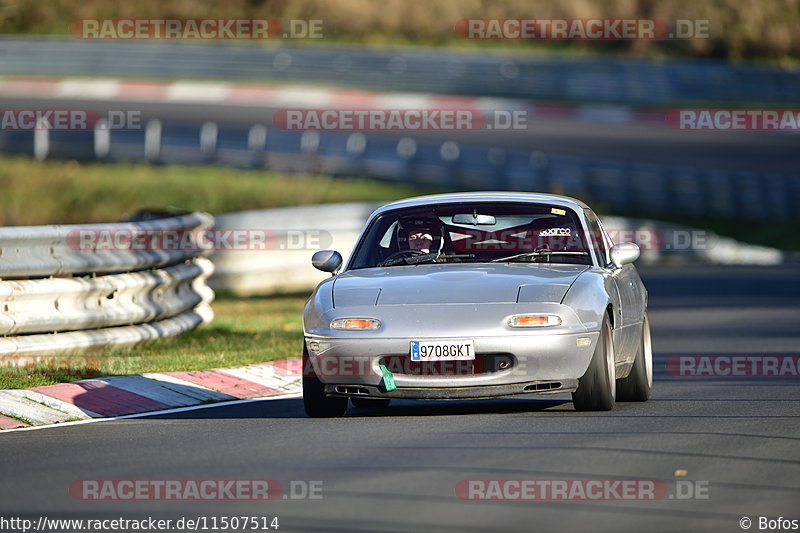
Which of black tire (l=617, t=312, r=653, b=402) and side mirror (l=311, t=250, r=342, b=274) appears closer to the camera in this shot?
side mirror (l=311, t=250, r=342, b=274)

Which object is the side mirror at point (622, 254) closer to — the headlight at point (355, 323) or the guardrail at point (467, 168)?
the headlight at point (355, 323)

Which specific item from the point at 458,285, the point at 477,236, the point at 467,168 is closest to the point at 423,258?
the point at 477,236

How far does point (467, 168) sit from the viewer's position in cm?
3472

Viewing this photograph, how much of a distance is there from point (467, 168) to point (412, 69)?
13.5m

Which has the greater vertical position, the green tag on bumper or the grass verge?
the grass verge

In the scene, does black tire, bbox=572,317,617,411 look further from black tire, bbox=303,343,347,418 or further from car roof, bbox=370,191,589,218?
black tire, bbox=303,343,347,418

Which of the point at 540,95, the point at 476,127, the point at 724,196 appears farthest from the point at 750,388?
the point at 540,95

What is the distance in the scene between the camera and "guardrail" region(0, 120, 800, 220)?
3294cm

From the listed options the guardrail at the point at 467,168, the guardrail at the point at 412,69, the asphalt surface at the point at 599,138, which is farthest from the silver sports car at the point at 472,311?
the guardrail at the point at 412,69

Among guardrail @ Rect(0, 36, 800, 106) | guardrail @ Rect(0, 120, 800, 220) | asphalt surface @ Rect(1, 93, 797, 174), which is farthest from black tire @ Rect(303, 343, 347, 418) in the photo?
guardrail @ Rect(0, 36, 800, 106)

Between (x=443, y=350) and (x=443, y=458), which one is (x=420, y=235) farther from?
(x=443, y=458)

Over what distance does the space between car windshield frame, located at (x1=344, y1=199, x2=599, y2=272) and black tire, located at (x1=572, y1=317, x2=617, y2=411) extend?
0.84 metres

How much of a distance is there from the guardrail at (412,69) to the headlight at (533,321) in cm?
3757

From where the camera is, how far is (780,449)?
8.41 metres
